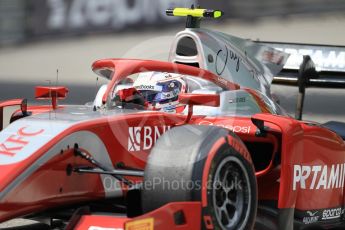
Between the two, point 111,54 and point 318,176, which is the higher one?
point 318,176

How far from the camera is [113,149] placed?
13.5ft

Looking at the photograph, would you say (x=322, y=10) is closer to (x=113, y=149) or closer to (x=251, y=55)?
(x=251, y=55)

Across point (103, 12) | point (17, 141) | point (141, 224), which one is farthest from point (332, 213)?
point (103, 12)

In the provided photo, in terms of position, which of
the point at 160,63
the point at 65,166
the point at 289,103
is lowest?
the point at 289,103

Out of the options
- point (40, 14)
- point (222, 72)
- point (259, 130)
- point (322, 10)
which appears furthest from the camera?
point (40, 14)

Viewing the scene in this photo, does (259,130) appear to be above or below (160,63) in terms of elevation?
below

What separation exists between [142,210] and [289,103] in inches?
239

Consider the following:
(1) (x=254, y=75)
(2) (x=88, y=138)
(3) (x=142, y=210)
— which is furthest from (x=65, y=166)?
(1) (x=254, y=75)

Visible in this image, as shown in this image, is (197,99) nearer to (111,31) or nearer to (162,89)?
(162,89)

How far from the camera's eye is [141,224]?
3.29 metres

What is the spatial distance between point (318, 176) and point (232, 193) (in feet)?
2.73

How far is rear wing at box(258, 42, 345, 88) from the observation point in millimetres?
7113

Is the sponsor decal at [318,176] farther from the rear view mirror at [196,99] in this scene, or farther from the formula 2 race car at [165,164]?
the rear view mirror at [196,99]

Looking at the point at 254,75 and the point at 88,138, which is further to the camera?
the point at 254,75
